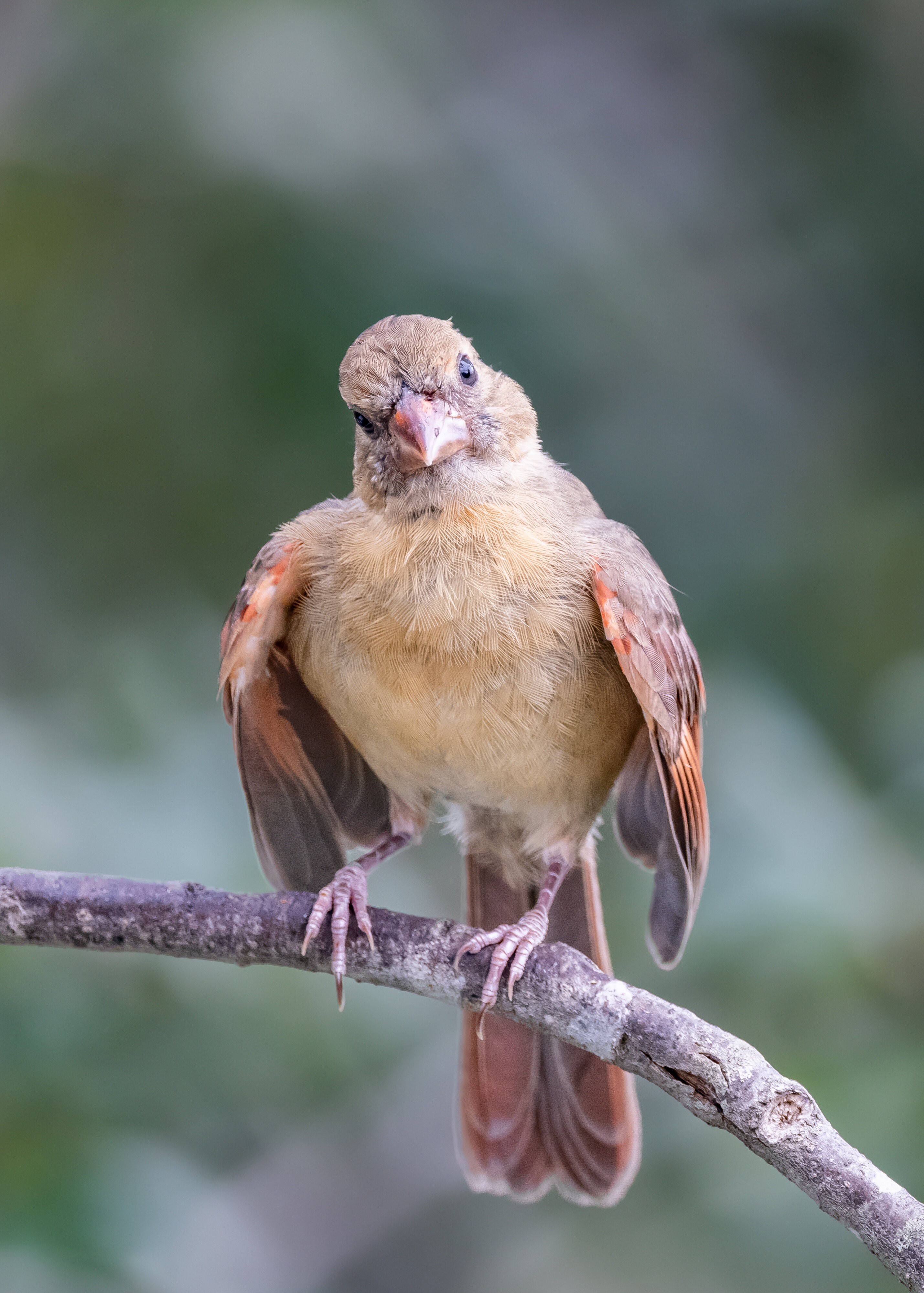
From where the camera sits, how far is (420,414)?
2748 millimetres

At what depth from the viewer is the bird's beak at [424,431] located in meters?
2.72

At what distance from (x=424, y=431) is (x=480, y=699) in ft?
1.81

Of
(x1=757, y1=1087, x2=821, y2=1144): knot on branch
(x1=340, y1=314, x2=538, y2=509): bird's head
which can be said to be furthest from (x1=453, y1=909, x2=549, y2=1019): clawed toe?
(x1=340, y1=314, x2=538, y2=509): bird's head

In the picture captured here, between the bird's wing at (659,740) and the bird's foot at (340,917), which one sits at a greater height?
the bird's wing at (659,740)

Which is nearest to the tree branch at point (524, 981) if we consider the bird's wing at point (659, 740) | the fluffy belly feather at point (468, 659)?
the fluffy belly feather at point (468, 659)

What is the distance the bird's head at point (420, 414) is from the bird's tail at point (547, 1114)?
998mm

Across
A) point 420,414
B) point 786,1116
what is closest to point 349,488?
point 420,414

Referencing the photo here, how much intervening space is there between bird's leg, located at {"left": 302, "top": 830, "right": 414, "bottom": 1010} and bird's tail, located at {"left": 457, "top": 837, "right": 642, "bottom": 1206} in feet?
2.23

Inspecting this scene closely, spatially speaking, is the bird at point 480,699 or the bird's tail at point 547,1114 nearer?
the bird at point 480,699

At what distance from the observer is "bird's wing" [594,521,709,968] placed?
2.74 metres

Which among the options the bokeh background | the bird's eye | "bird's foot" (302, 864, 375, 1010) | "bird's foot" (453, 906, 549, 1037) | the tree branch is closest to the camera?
the tree branch

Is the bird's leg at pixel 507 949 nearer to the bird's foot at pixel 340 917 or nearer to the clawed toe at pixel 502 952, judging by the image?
the clawed toe at pixel 502 952

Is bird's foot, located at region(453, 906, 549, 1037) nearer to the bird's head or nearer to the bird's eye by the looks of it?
the bird's head

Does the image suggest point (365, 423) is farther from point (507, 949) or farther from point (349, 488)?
point (349, 488)
